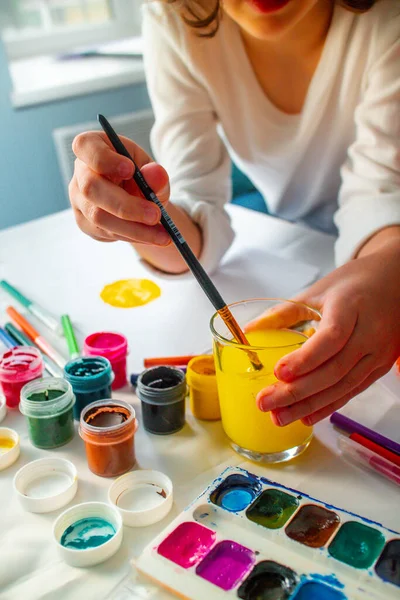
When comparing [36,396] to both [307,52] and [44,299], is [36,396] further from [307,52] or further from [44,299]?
[307,52]

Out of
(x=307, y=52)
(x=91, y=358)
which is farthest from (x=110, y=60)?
(x=91, y=358)

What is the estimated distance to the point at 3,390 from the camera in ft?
2.04

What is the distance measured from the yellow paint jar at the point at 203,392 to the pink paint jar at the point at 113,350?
3.1 inches

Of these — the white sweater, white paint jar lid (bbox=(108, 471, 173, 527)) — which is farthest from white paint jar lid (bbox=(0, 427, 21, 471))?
the white sweater

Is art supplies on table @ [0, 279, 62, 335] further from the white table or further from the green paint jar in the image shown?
the green paint jar

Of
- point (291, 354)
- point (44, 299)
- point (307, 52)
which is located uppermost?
point (307, 52)

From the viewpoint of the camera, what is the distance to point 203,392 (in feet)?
1.90

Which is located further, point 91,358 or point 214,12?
point 214,12

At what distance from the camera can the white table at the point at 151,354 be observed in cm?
44

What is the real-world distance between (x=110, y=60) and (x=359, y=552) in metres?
1.76

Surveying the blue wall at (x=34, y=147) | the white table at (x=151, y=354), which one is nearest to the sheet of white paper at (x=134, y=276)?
the white table at (x=151, y=354)

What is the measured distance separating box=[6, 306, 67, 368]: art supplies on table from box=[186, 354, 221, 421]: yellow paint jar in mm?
160

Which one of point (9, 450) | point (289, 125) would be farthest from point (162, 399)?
point (289, 125)

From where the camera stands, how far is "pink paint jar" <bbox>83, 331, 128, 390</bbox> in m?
0.63
